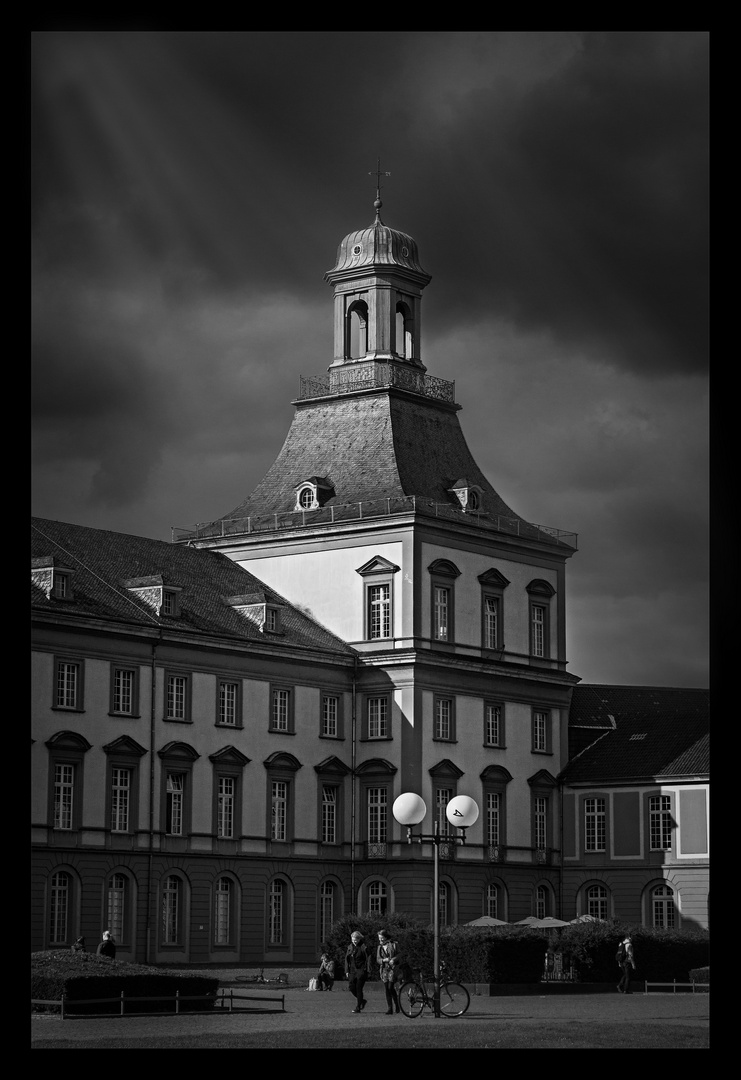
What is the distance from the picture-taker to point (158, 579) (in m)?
63.6

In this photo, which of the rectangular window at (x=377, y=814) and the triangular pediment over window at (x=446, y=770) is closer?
the rectangular window at (x=377, y=814)

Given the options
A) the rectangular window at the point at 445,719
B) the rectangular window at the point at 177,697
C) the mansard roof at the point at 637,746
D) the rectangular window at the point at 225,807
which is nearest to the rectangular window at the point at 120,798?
the rectangular window at the point at 177,697

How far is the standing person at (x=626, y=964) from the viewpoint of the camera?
49181mm

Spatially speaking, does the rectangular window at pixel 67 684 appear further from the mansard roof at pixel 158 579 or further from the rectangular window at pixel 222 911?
the rectangular window at pixel 222 911

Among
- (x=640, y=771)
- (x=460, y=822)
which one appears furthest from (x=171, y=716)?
Result: (x=460, y=822)

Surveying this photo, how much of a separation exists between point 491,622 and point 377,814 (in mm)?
8864

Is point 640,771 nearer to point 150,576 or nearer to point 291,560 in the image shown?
point 291,560

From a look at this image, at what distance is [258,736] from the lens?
64500 mm

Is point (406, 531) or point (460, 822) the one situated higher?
point (406, 531)

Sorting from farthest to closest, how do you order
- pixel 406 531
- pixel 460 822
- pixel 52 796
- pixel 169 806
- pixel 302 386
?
pixel 302 386 → pixel 406 531 → pixel 169 806 → pixel 52 796 → pixel 460 822

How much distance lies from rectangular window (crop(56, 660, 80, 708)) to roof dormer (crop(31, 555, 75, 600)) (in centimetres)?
215

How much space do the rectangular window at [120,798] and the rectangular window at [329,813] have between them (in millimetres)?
8932

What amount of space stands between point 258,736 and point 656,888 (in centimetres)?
1620
